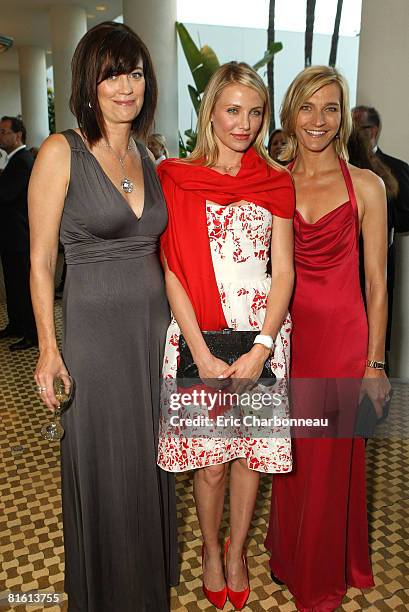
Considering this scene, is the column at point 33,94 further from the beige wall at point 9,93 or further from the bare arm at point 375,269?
the bare arm at point 375,269

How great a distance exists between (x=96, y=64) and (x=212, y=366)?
3.09 ft

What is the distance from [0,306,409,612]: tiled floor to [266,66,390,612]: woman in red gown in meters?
0.17

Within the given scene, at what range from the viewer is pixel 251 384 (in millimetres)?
1824

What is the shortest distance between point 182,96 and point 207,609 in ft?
24.7

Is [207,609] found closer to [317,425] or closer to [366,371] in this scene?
[317,425]

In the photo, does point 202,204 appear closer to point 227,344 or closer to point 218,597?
point 227,344

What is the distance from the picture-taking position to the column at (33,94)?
14.8 metres

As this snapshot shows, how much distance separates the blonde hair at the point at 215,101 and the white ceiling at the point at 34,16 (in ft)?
32.2

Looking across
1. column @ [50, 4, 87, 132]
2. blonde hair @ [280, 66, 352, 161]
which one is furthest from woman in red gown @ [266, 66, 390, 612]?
column @ [50, 4, 87, 132]

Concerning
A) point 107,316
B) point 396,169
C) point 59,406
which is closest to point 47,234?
point 107,316

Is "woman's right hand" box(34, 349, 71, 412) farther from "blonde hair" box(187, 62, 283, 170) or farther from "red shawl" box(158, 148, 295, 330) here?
"blonde hair" box(187, 62, 283, 170)

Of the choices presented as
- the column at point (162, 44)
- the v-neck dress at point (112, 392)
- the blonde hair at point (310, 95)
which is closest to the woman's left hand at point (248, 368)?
the v-neck dress at point (112, 392)

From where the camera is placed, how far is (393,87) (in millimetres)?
3721

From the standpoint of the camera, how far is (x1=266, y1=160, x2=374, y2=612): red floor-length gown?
73.9 inches
